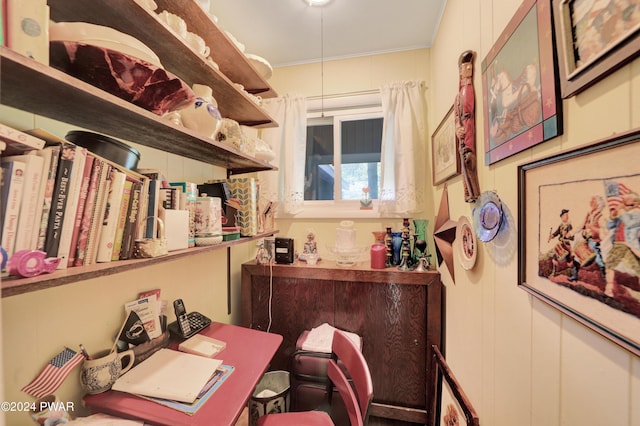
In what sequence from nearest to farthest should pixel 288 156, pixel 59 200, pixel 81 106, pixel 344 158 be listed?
1. pixel 59 200
2. pixel 81 106
3. pixel 288 156
4. pixel 344 158

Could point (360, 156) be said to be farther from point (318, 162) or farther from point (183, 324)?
point (183, 324)

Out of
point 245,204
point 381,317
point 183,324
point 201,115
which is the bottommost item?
point 381,317

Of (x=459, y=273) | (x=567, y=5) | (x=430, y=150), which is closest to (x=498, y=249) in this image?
(x=459, y=273)

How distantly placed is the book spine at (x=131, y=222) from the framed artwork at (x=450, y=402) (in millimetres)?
1438

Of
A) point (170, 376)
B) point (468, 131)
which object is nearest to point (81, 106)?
point (170, 376)

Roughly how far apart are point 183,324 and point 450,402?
4.64 ft

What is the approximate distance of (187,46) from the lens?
910 mm

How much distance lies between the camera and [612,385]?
1.54 feet

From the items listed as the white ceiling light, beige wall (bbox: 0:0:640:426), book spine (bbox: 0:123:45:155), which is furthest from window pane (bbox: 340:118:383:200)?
book spine (bbox: 0:123:45:155)

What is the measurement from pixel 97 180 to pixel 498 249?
1.32 meters

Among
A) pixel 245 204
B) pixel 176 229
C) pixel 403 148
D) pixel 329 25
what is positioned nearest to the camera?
pixel 176 229

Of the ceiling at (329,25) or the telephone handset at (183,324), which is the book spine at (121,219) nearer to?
the telephone handset at (183,324)

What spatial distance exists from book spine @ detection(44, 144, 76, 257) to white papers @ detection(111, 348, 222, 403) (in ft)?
1.83

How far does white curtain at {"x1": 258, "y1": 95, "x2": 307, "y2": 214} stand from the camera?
2.02 meters
